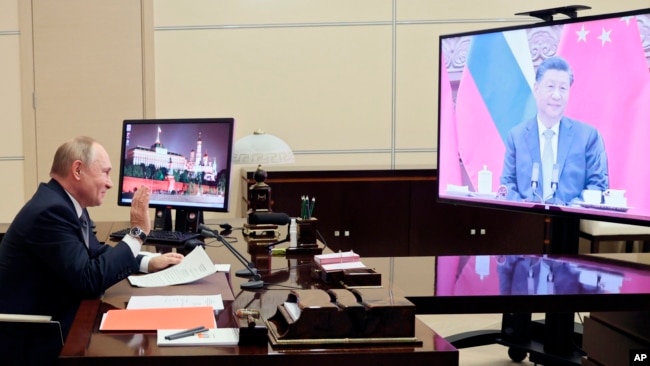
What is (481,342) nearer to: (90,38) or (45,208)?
(45,208)

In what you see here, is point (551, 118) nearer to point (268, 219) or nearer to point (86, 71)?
point (268, 219)

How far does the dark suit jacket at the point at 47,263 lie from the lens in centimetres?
240

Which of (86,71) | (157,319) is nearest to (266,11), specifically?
(86,71)

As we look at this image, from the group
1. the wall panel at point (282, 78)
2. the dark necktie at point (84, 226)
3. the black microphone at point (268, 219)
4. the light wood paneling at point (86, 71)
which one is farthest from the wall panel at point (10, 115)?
the dark necktie at point (84, 226)

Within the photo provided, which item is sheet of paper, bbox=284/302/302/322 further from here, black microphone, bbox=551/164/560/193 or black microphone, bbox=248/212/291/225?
black microphone, bbox=551/164/560/193

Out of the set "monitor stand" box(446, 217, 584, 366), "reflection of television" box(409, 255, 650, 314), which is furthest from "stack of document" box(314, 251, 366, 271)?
"monitor stand" box(446, 217, 584, 366)

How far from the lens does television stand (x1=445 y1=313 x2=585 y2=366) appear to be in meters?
3.70

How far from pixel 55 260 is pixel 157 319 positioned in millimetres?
529

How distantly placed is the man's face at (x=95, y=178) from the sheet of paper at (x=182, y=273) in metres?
0.30

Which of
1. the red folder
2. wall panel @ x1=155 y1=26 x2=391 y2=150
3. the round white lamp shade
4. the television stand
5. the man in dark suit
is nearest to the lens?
the red folder

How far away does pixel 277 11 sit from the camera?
5746mm

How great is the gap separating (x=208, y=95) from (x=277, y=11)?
2.61 feet

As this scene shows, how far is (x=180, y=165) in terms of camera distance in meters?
3.67

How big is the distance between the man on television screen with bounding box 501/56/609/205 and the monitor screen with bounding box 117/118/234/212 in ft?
4.20
